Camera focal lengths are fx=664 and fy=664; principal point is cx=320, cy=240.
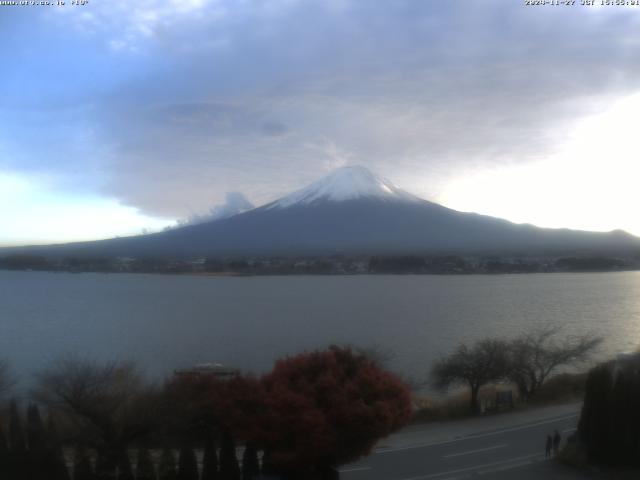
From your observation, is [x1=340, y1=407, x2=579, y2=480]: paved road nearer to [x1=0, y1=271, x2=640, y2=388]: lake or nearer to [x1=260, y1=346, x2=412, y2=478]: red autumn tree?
[x1=260, y1=346, x2=412, y2=478]: red autumn tree

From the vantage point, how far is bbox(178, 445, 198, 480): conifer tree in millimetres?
5062

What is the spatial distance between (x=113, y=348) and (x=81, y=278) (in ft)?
107

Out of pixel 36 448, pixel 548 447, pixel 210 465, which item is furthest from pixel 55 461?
pixel 548 447

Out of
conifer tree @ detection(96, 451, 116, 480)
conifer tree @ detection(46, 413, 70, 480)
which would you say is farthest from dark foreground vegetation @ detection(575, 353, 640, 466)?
conifer tree @ detection(46, 413, 70, 480)

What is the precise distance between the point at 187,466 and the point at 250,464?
1.69 ft

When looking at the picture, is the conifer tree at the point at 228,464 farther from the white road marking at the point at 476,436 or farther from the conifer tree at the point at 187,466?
the white road marking at the point at 476,436

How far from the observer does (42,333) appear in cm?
1911

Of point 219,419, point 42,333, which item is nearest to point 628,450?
point 219,419

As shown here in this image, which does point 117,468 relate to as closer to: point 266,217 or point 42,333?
point 42,333

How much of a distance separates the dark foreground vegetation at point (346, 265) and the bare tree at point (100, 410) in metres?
36.9

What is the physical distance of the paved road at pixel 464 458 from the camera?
5.76 metres

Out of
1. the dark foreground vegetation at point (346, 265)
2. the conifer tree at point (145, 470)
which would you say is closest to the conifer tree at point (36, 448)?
the conifer tree at point (145, 470)

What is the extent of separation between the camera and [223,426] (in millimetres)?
5359

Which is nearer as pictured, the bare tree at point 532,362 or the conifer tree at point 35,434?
the conifer tree at point 35,434
